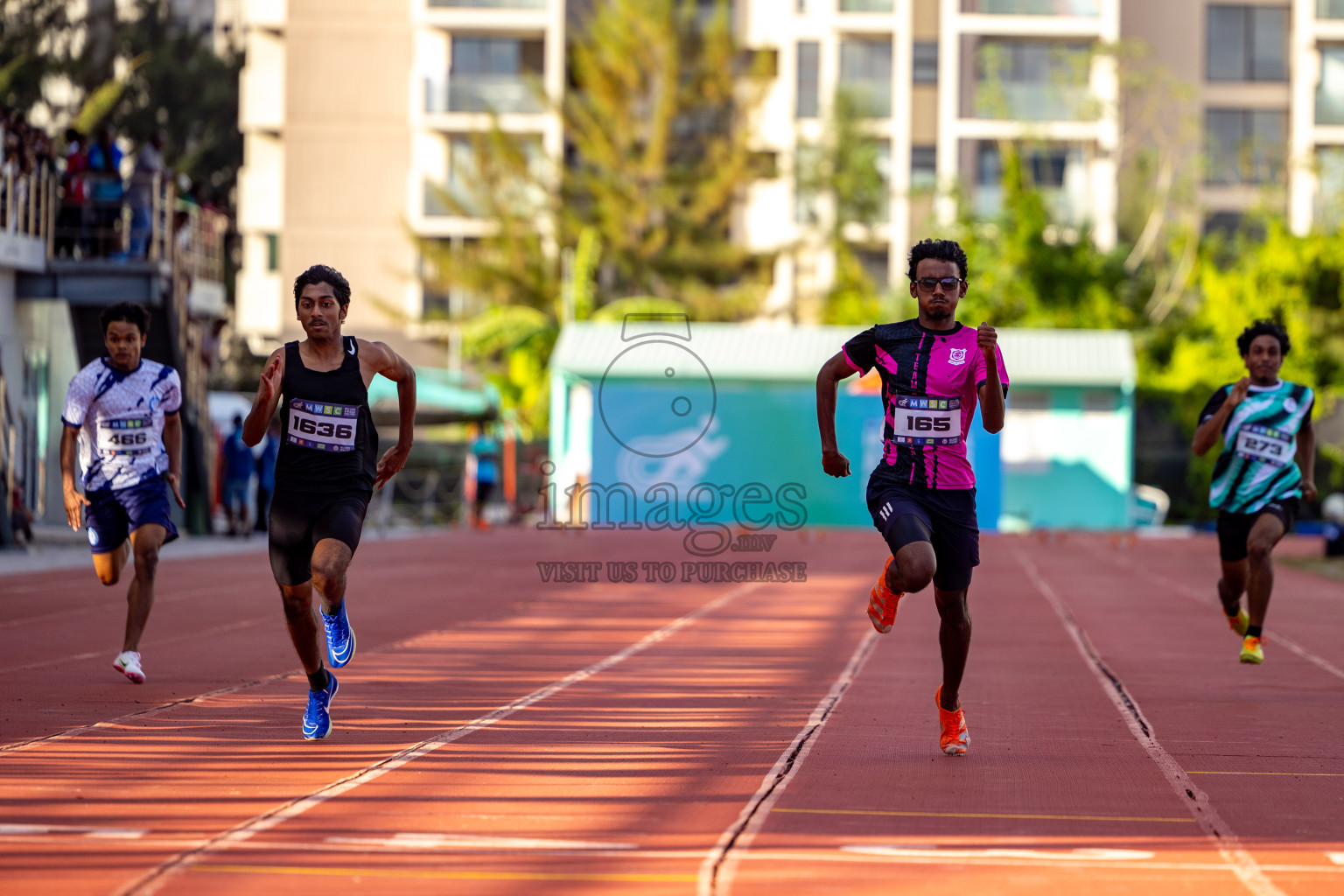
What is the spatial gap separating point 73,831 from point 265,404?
2.17 metres

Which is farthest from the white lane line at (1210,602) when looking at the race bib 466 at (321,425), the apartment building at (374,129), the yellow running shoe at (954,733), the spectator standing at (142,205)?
the apartment building at (374,129)

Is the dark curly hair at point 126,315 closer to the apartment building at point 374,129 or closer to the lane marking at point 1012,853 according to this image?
the lane marking at point 1012,853

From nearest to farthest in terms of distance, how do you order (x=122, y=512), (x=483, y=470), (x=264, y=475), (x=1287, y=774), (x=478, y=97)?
(x=1287, y=774) < (x=122, y=512) < (x=264, y=475) < (x=483, y=470) < (x=478, y=97)

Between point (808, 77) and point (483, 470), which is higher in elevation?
point (808, 77)

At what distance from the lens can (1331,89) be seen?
5091 centimetres

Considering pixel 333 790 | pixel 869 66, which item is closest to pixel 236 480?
pixel 333 790

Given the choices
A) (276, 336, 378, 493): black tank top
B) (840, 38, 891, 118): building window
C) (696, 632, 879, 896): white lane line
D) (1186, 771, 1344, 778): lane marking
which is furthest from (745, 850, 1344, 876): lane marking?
(840, 38, 891, 118): building window

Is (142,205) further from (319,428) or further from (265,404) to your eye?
(265,404)

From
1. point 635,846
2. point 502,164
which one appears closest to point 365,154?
point 502,164

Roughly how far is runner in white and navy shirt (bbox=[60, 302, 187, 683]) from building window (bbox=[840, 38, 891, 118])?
43.3 meters

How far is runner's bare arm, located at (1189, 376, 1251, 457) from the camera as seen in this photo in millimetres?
10383

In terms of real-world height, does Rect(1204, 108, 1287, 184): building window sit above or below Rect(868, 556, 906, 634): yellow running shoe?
above

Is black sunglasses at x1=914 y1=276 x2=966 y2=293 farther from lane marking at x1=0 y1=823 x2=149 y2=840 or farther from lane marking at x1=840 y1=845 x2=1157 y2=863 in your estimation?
lane marking at x1=0 y1=823 x2=149 y2=840

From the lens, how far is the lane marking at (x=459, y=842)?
535 cm
